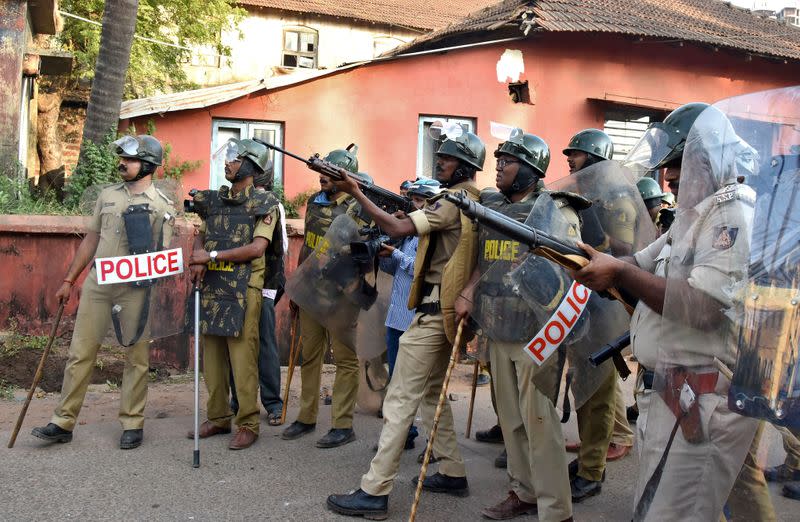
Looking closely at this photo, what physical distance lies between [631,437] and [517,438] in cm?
189

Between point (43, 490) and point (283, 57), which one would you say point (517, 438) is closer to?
point (43, 490)

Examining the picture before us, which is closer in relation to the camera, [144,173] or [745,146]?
[745,146]

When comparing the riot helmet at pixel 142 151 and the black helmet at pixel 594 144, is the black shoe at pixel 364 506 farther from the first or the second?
the riot helmet at pixel 142 151

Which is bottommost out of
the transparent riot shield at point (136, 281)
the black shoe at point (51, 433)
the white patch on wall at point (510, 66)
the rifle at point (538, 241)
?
the black shoe at point (51, 433)

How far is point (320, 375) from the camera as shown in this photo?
19.9 feet

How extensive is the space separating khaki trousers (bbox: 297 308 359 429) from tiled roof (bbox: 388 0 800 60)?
10800 mm

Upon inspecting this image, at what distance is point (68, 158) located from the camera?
1898 centimetres

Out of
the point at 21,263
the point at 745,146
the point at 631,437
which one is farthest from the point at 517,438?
the point at 21,263

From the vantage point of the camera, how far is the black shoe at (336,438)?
5770 mm

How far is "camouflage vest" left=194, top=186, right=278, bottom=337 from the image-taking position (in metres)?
5.63

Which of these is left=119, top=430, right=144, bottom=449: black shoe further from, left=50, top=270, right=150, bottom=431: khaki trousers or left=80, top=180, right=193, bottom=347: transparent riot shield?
left=80, top=180, right=193, bottom=347: transparent riot shield

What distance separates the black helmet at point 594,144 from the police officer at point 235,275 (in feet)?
7.23

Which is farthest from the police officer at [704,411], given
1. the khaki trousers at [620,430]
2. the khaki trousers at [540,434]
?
the khaki trousers at [620,430]

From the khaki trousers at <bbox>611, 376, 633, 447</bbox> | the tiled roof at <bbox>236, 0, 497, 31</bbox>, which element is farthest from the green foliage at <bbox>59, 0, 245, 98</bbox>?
the khaki trousers at <bbox>611, 376, 633, 447</bbox>
